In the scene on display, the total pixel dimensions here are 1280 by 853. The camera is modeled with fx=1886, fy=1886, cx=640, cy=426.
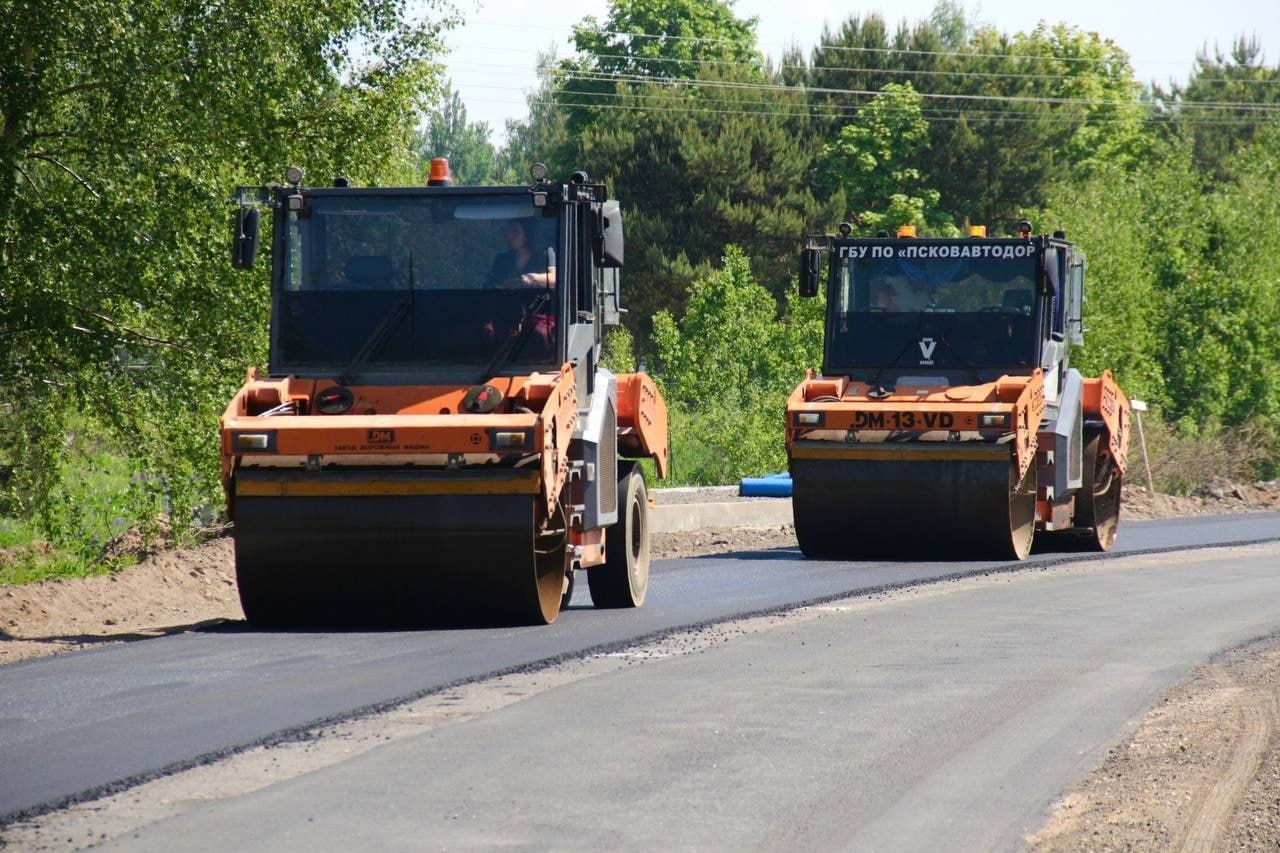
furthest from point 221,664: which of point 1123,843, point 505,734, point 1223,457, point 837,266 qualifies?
point 1223,457

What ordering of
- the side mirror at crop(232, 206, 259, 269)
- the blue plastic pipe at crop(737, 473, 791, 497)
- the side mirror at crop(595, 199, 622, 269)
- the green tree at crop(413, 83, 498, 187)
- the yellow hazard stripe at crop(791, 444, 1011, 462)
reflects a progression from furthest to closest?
the green tree at crop(413, 83, 498, 187) < the blue plastic pipe at crop(737, 473, 791, 497) < the yellow hazard stripe at crop(791, 444, 1011, 462) < the side mirror at crop(595, 199, 622, 269) < the side mirror at crop(232, 206, 259, 269)

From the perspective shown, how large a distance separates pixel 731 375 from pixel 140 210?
755 inches

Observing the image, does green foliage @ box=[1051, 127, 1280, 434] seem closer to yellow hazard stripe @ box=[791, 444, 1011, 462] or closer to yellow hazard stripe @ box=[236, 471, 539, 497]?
yellow hazard stripe @ box=[791, 444, 1011, 462]

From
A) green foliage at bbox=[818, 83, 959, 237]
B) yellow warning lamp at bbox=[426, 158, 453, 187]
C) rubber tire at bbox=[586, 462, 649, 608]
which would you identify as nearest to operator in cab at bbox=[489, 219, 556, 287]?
yellow warning lamp at bbox=[426, 158, 453, 187]

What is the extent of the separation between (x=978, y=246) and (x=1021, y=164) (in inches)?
1876

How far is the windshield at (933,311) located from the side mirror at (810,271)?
32.3 inches

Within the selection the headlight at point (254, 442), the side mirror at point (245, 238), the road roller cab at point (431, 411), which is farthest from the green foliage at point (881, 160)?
the headlight at point (254, 442)

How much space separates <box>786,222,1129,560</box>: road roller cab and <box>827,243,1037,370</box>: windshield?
13 millimetres

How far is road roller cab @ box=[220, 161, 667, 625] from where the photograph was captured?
1093 cm

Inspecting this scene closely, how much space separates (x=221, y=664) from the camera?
10070 millimetres

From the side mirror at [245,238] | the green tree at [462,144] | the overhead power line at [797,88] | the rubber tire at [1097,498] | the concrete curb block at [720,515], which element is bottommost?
the concrete curb block at [720,515]

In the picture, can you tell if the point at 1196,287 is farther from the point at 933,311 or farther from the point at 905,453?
the point at 905,453

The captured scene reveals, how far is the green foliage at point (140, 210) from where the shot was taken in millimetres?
15594

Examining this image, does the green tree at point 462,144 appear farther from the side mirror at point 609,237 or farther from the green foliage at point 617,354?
the side mirror at point 609,237
